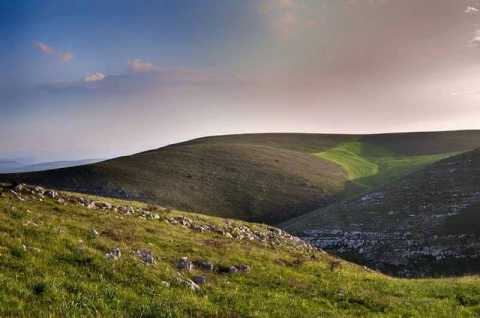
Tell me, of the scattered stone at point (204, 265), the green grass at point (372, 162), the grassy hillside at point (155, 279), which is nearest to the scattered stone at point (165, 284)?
the grassy hillside at point (155, 279)

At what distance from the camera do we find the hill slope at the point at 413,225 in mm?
36406

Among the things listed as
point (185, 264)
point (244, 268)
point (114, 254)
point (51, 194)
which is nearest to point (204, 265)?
point (185, 264)

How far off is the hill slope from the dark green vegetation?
42.3 feet

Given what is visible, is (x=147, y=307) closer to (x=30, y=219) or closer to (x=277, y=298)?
(x=277, y=298)

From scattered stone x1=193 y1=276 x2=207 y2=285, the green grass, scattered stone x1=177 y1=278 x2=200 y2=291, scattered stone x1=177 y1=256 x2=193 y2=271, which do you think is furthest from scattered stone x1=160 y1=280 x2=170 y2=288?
the green grass

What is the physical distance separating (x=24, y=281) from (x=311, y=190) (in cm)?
7389

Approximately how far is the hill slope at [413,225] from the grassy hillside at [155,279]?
758 inches

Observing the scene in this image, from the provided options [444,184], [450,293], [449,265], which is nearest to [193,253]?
[450,293]

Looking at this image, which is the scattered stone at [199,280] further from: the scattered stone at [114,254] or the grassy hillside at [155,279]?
the scattered stone at [114,254]

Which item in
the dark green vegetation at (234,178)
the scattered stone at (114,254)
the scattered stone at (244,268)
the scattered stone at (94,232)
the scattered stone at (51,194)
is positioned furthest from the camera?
the dark green vegetation at (234,178)

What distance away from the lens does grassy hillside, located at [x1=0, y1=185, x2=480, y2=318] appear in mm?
10176

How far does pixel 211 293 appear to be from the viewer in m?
12.9

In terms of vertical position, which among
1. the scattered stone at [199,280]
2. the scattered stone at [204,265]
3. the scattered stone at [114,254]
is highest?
the scattered stone at [114,254]

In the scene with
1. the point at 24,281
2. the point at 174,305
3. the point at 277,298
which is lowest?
the point at 277,298
